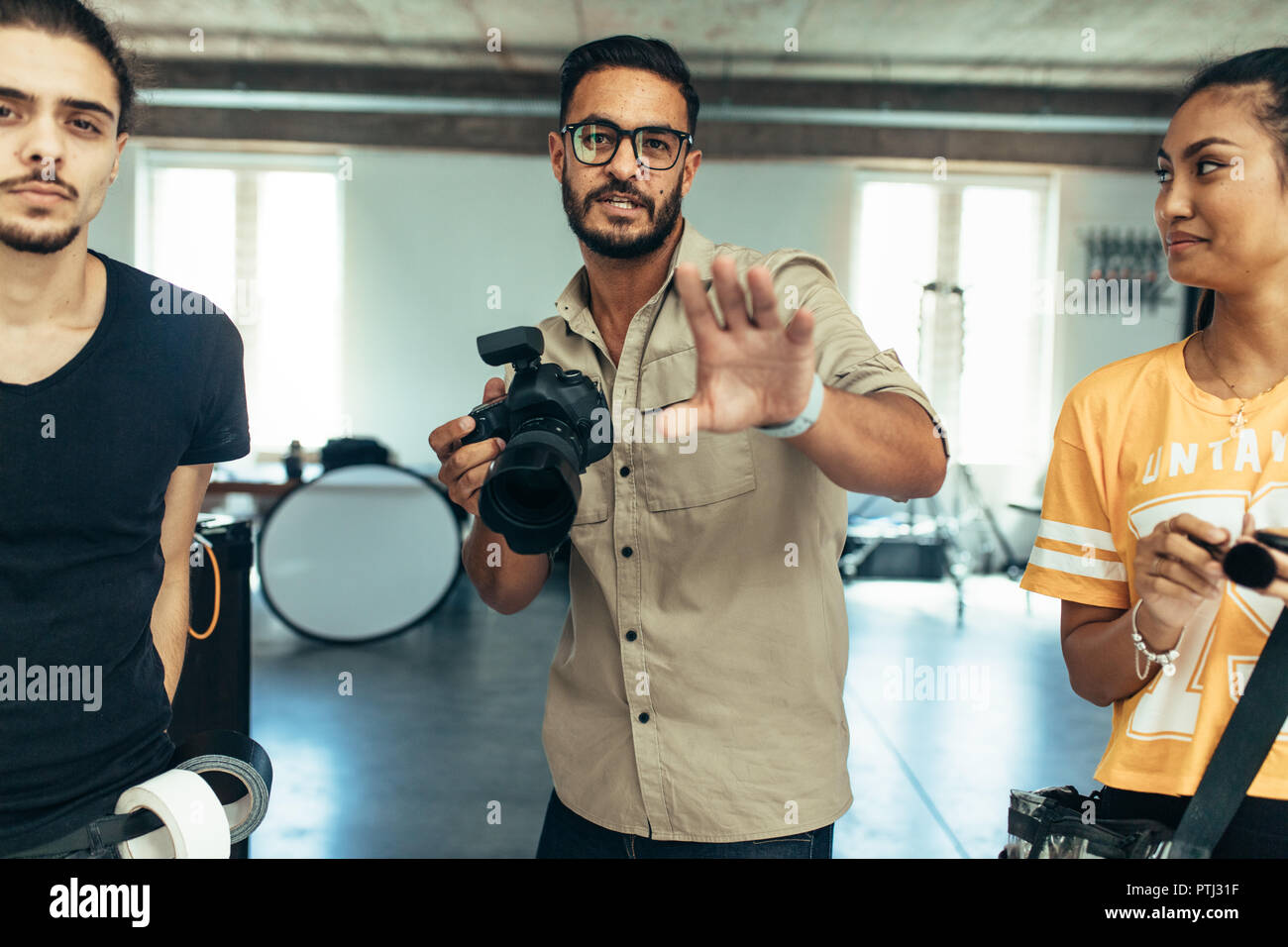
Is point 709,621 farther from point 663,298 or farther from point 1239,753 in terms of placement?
point 1239,753

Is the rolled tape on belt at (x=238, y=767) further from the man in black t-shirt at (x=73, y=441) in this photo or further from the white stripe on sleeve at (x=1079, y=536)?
the white stripe on sleeve at (x=1079, y=536)

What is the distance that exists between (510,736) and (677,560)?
2.78 meters

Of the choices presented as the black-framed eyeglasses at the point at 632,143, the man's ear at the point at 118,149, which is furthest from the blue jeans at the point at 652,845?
the man's ear at the point at 118,149

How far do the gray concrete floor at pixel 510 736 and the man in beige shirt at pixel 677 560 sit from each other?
1.79m

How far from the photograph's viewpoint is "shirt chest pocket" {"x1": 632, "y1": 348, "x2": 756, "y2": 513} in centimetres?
115

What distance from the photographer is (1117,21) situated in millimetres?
5797

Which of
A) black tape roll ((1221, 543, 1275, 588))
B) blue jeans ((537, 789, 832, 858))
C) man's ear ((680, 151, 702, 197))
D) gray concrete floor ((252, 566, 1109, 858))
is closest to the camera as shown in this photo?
black tape roll ((1221, 543, 1275, 588))

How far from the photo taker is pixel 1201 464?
93cm

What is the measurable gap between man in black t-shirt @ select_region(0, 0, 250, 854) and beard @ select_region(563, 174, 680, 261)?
516mm

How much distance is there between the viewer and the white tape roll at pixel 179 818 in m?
0.87

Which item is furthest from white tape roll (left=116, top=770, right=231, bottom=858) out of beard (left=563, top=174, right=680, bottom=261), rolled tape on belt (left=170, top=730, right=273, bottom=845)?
beard (left=563, top=174, right=680, bottom=261)

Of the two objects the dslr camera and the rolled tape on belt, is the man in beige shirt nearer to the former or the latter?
the dslr camera

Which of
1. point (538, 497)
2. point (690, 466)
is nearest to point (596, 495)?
point (690, 466)
